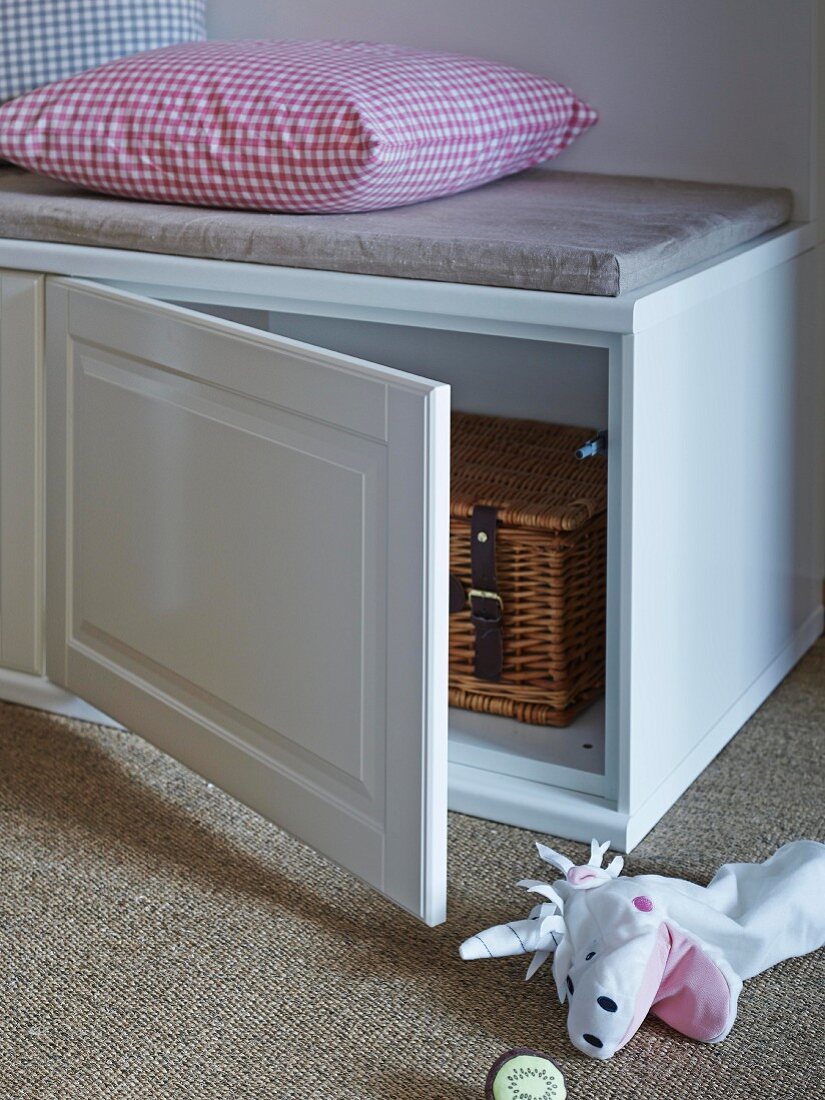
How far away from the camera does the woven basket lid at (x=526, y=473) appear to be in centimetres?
133

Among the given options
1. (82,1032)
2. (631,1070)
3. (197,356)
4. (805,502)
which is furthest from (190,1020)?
(805,502)

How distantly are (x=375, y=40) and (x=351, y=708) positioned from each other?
39.4 inches

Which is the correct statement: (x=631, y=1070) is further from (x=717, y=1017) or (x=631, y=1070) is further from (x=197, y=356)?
(x=197, y=356)

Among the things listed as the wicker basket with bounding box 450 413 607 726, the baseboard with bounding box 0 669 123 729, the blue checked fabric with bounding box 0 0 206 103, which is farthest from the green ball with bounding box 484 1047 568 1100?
the blue checked fabric with bounding box 0 0 206 103

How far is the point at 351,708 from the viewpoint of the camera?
106 cm

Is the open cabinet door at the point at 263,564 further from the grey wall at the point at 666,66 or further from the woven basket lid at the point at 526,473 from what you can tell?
the grey wall at the point at 666,66

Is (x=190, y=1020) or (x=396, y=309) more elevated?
(x=396, y=309)

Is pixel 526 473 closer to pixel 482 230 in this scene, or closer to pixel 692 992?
pixel 482 230

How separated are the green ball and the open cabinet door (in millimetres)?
144

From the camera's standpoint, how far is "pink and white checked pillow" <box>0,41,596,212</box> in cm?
127

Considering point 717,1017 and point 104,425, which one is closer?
point 717,1017

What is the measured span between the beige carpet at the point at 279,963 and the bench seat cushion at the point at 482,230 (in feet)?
1.65

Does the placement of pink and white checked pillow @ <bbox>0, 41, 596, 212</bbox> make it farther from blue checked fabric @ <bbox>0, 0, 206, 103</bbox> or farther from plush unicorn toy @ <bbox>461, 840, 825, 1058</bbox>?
plush unicorn toy @ <bbox>461, 840, 825, 1058</bbox>

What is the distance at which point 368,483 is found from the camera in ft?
3.33
